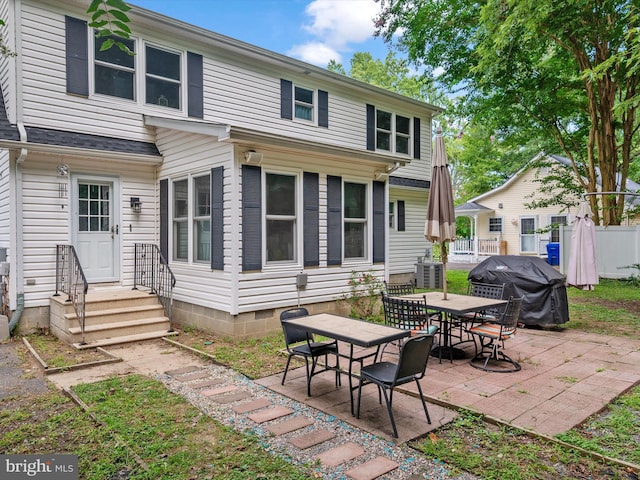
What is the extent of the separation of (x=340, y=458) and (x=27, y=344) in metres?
5.57

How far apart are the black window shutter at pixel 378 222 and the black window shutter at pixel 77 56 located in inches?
232

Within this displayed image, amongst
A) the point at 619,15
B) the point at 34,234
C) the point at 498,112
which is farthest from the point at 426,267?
the point at 34,234

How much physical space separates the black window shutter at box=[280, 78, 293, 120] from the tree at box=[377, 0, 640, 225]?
4987 millimetres

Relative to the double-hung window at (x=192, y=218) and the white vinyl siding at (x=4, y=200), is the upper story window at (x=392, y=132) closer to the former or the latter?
the double-hung window at (x=192, y=218)

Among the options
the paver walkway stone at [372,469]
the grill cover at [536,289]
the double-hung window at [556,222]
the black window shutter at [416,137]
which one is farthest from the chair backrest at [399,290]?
the double-hung window at [556,222]

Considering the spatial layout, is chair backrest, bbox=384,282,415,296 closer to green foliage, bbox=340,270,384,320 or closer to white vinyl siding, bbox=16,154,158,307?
green foliage, bbox=340,270,384,320

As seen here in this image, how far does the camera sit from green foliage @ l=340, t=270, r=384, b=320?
27.3 feet

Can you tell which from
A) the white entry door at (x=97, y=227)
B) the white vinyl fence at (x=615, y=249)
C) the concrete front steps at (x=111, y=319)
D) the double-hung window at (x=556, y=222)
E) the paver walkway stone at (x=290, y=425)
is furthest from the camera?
the double-hung window at (x=556, y=222)

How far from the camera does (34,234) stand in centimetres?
717

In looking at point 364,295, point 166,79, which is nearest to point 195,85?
point 166,79

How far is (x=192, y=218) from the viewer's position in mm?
7535

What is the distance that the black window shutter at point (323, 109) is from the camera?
11594mm

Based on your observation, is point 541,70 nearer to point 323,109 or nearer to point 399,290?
point 323,109

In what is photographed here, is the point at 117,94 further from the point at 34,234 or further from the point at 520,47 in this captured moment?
the point at 520,47
